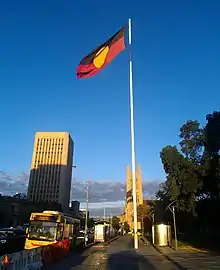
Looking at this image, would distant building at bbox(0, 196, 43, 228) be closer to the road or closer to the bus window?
the bus window

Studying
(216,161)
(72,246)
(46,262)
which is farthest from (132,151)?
(216,161)

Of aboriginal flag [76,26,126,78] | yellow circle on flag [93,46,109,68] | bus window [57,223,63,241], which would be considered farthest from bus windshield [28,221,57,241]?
yellow circle on flag [93,46,109,68]

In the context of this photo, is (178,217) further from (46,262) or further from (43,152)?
(43,152)

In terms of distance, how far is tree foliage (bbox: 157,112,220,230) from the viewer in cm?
3900

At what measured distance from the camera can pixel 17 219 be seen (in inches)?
4272

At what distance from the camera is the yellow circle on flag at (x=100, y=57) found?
20.3 m

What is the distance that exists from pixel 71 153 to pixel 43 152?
488 inches

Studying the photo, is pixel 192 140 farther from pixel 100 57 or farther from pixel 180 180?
pixel 100 57

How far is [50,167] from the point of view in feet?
381

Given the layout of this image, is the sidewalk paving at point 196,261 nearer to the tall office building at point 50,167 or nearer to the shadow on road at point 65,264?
the shadow on road at point 65,264

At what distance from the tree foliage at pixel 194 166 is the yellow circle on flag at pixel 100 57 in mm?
22473

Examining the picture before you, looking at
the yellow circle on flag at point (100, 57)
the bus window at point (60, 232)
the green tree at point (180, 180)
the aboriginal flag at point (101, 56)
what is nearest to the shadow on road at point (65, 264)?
the bus window at point (60, 232)

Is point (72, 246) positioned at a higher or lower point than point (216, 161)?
lower

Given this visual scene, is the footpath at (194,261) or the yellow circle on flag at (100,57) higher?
the yellow circle on flag at (100,57)
